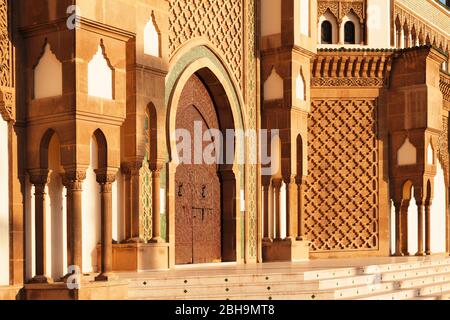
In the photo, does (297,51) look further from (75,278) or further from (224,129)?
(75,278)

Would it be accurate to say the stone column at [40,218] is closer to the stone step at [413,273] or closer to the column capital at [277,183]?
the stone step at [413,273]

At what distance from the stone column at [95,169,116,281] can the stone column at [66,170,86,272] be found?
0.26 metres

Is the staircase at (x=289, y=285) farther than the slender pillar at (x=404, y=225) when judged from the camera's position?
No

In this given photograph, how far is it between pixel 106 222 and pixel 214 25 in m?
4.65

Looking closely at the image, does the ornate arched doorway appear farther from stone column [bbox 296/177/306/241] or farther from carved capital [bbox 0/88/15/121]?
carved capital [bbox 0/88/15/121]

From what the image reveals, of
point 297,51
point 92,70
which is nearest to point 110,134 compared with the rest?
point 92,70

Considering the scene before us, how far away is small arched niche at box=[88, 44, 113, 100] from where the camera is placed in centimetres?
789

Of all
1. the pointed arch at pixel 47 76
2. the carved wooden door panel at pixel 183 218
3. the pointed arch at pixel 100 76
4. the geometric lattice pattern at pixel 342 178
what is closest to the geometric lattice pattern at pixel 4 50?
the pointed arch at pixel 47 76

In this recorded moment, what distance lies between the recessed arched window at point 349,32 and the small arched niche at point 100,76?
898cm

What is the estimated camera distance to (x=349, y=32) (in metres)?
16.3

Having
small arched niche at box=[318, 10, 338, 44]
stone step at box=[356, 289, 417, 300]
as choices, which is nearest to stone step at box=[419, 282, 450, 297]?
stone step at box=[356, 289, 417, 300]

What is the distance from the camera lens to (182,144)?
37.4ft

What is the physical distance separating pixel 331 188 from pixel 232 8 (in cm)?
382

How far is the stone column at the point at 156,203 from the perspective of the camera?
31.9 feet
